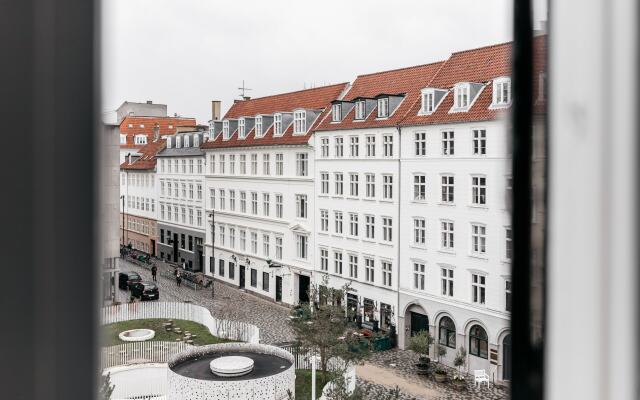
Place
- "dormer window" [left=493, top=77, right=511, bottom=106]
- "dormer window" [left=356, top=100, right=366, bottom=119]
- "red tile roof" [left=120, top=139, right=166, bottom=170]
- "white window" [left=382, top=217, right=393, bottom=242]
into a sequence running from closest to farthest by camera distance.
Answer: "dormer window" [left=493, top=77, right=511, bottom=106], "red tile roof" [left=120, top=139, right=166, bottom=170], "white window" [left=382, top=217, right=393, bottom=242], "dormer window" [left=356, top=100, right=366, bottom=119]

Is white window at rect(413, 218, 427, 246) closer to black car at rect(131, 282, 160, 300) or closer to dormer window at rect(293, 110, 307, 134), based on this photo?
dormer window at rect(293, 110, 307, 134)

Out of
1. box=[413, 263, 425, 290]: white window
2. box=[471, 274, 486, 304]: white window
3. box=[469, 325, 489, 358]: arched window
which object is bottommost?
box=[469, 325, 489, 358]: arched window

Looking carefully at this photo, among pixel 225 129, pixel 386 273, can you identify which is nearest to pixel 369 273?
pixel 386 273

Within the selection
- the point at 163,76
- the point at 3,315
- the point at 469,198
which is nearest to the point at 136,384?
the point at 163,76

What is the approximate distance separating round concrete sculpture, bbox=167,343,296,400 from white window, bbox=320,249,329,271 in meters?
0.27

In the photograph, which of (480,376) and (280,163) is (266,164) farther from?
(480,376)

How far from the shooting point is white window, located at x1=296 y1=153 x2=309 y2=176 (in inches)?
39.8

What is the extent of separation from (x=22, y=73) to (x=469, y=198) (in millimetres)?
702

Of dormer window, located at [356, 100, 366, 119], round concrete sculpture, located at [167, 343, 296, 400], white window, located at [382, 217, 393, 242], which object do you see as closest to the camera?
round concrete sculpture, located at [167, 343, 296, 400]

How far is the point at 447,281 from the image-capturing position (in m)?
0.80

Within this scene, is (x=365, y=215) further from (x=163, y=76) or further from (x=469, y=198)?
(x=163, y=76)

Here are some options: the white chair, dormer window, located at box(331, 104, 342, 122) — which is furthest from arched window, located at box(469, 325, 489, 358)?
dormer window, located at box(331, 104, 342, 122)

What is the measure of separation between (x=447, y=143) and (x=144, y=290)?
0.57 metres

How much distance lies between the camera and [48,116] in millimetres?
124
